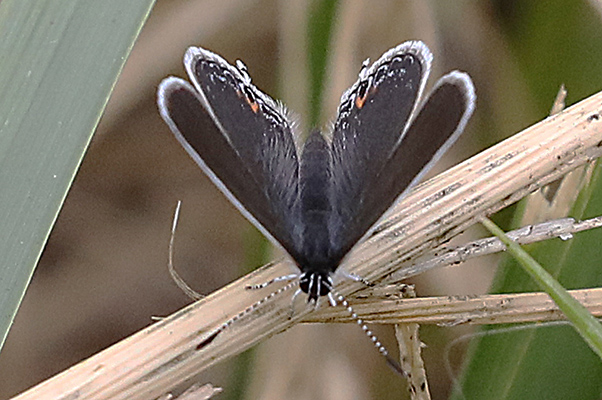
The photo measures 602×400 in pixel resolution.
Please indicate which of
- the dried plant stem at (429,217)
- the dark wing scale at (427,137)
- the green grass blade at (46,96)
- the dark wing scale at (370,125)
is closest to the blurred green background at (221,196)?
the dark wing scale at (370,125)

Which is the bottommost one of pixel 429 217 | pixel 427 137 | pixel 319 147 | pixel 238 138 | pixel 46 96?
pixel 429 217

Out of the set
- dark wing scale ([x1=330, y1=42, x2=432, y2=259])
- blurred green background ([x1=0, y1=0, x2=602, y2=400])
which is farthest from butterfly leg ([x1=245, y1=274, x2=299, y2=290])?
blurred green background ([x1=0, y1=0, x2=602, y2=400])

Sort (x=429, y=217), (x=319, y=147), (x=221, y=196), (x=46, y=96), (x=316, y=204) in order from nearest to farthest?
(x=46, y=96) → (x=429, y=217) → (x=316, y=204) → (x=319, y=147) → (x=221, y=196)

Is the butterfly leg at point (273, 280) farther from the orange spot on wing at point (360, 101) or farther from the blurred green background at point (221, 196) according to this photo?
the blurred green background at point (221, 196)

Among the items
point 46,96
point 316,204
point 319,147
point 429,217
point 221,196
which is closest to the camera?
point 46,96

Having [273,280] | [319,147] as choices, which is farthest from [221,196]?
[273,280]

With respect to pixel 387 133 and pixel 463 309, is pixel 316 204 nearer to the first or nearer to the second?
pixel 387 133

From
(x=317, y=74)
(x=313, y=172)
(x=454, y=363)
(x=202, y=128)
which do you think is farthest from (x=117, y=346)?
(x=454, y=363)

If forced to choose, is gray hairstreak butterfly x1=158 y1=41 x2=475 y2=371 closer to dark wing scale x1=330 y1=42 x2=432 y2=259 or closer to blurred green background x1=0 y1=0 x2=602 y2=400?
dark wing scale x1=330 y1=42 x2=432 y2=259
